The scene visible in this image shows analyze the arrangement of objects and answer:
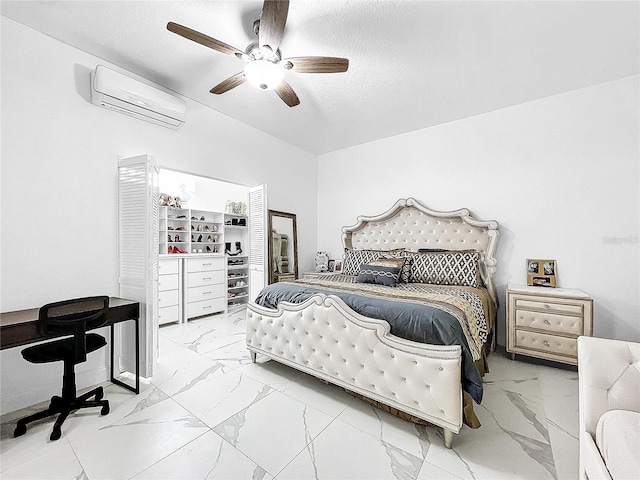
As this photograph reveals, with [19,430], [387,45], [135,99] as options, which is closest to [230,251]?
[135,99]

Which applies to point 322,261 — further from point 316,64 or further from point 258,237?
point 316,64

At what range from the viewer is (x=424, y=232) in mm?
3842

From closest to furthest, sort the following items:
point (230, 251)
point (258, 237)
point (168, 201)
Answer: point (258, 237) → point (168, 201) → point (230, 251)

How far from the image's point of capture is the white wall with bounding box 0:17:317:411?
2084mm

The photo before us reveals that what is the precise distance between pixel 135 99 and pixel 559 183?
4385 mm

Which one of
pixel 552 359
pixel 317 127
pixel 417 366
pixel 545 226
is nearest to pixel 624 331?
pixel 552 359

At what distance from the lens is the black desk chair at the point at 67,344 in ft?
5.82

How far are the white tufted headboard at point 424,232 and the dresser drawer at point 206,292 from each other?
7.42ft

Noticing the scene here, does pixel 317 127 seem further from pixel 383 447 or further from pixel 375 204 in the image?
pixel 383 447

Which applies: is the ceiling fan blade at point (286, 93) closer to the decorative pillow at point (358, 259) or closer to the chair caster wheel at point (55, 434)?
the decorative pillow at point (358, 259)

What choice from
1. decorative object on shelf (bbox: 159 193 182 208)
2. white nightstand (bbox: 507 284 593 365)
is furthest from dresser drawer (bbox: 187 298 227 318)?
white nightstand (bbox: 507 284 593 365)

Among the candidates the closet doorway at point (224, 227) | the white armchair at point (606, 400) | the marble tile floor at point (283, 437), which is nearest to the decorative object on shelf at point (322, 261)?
the closet doorway at point (224, 227)

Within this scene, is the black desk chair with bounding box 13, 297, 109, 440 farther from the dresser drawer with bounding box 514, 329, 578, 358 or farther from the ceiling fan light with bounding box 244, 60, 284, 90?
the dresser drawer with bounding box 514, 329, 578, 358

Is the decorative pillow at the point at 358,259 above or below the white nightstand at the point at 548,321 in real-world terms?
above
